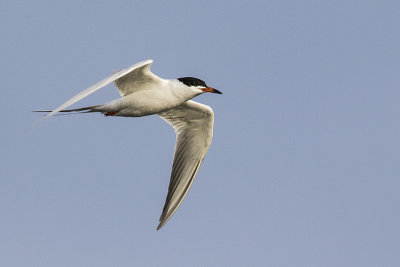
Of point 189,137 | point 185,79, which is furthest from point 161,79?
point 189,137

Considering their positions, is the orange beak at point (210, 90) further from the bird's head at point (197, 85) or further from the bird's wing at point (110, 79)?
the bird's wing at point (110, 79)

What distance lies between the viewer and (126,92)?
44.1 ft

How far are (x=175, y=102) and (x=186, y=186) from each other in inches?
98.7

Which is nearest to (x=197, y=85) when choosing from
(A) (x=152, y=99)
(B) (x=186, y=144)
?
(A) (x=152, y=99)

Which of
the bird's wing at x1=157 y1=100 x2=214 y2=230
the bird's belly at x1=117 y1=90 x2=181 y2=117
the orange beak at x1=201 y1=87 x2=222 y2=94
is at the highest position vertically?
the orange beak at x1=201 y1=87 x2=222 y2=94

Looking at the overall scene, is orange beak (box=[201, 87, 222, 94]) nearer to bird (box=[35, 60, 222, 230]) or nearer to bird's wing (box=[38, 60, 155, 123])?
bird (box=[35, 60, 222, 230])

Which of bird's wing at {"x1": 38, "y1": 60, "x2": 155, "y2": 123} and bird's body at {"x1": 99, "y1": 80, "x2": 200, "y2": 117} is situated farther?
bird's body at {"x1": 99, "y1": 80, "x2": 200, "y2": 117}

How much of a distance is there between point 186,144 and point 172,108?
148 centimetres

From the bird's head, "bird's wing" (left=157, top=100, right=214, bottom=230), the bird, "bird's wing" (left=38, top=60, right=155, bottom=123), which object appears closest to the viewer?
"bird's wing" (left=38, top=60, right=155, bottom=123)

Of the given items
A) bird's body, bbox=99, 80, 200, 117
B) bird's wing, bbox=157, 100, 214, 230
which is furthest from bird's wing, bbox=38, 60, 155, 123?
→ bird's wing, bbox=157, 100, 214, 230

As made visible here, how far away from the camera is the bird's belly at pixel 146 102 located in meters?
13.0

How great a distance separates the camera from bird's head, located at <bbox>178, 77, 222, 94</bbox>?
13062 millimetres

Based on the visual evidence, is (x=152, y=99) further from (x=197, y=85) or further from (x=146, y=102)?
(x=197, y=85)

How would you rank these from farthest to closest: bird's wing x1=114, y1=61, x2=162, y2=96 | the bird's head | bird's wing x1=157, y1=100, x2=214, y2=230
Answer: bird's wing x1=157, y1=100, x2=214, y2=230 → the bird's head → bird's wing x1=114, y1=61, x2=162, y2=96
